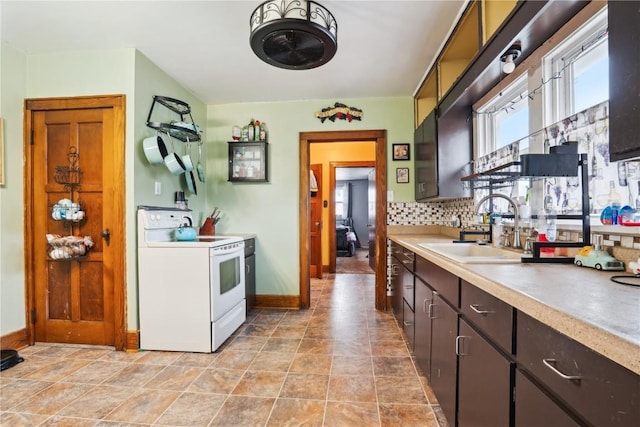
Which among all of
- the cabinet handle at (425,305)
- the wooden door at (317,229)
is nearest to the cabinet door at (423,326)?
the cabinet handle at (425,305)

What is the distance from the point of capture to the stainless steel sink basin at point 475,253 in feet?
4.54

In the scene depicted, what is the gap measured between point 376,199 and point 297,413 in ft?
8.11

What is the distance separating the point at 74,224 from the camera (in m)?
2.55

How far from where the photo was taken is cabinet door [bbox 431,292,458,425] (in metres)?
1.41

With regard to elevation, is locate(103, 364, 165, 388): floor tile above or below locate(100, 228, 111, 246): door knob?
below

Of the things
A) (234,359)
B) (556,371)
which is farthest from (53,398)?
(556,371)

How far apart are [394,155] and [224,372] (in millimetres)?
2735

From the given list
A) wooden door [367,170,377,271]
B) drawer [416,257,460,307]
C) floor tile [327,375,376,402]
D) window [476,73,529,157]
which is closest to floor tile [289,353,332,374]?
floor tile [327,375,376,402]

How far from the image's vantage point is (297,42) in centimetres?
176

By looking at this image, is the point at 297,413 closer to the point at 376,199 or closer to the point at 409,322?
the point at 409,322

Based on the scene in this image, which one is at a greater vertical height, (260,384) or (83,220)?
(83,220)

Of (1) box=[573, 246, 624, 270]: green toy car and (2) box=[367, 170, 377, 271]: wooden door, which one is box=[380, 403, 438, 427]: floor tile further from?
(2) box=[367, 170, 377, 271]: wooden door

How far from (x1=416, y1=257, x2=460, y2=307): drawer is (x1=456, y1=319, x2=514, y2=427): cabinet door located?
0.14 m

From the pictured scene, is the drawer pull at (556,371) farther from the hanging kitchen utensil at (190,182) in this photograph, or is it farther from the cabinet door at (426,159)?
the hanging kitchen utensil at (190,182)
